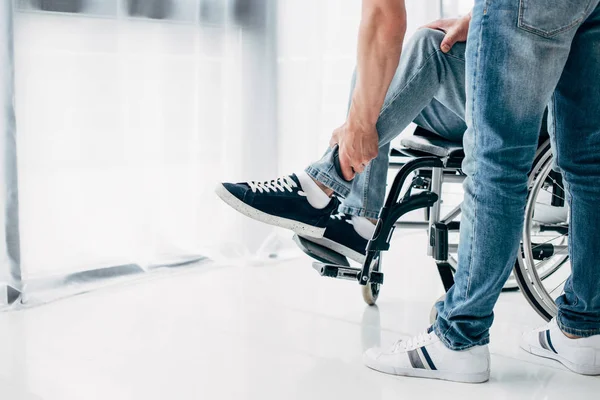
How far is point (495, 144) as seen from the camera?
1105 mm

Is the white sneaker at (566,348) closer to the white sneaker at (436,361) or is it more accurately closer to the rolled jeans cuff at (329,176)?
the white sneaker at (436,361)

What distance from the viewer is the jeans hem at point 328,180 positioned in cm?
142

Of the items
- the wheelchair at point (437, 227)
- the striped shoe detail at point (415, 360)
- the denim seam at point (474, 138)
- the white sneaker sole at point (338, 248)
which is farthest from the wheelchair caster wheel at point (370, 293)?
the denim seam at point (474, 138)

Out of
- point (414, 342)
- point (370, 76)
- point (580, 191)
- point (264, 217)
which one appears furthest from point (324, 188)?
point (580, 191)

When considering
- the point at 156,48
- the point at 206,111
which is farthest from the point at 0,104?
the point at 206,111

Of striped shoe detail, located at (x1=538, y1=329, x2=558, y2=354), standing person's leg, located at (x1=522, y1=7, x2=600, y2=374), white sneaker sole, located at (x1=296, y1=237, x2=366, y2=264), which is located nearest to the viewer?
standing person's leg, located at (x1=522, y1=7, x2=600, y2=374)

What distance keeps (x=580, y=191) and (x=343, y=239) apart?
0.48 metres

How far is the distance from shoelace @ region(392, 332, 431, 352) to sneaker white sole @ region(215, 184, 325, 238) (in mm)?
276

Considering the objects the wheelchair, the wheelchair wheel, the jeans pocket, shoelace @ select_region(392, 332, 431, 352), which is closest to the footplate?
the wheelchair

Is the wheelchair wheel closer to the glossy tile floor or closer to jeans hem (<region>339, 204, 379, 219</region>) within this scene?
the glossy tile floor

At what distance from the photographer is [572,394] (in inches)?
49.3

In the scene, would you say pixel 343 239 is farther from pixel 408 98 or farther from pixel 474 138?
pixel 474 138

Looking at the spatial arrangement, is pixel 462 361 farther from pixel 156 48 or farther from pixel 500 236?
pixel 156 48

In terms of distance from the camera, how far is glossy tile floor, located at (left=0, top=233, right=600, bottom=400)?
1.25 meters
